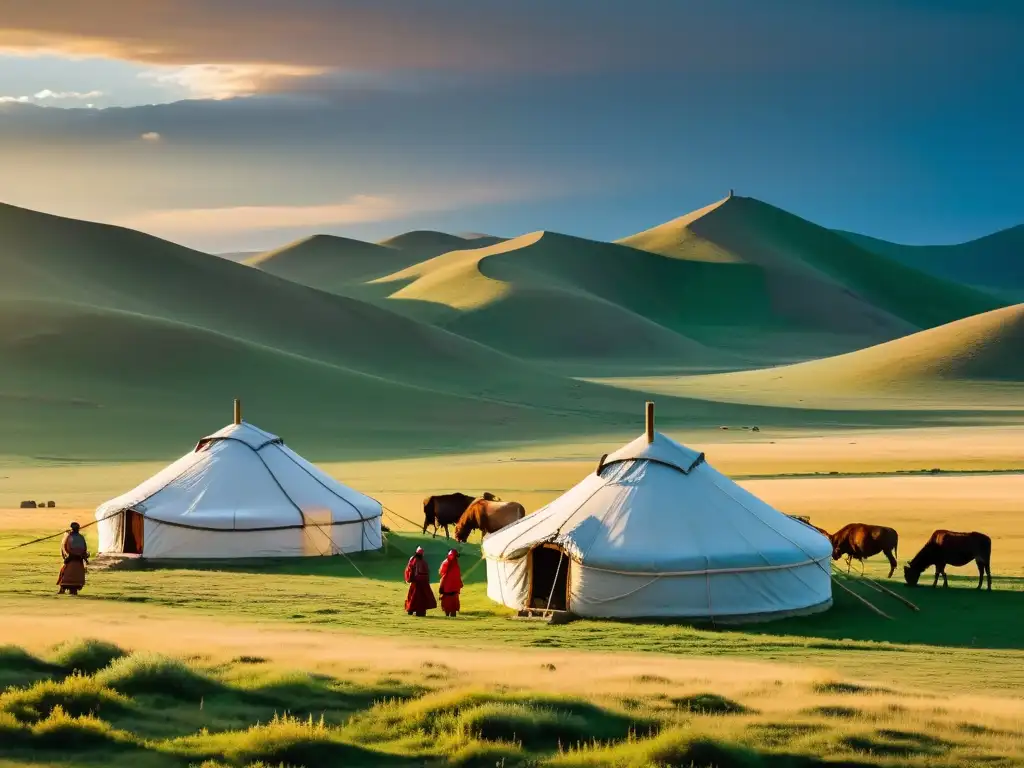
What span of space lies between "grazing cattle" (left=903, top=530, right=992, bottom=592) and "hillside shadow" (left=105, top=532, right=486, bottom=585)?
23.5ft

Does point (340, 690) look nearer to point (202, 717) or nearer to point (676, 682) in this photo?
point (202, 717)

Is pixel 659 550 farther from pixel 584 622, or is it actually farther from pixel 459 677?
pixel 459 677

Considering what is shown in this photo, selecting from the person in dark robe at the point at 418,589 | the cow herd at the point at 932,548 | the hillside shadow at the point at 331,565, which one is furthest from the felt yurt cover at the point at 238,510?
the cow herd at the point at 932,548

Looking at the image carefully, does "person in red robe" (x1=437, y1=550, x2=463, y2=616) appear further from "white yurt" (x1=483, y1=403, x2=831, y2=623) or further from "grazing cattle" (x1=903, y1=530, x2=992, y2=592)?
"grazing cattle" (x1=903, y1=530, x2=992, y2=592)

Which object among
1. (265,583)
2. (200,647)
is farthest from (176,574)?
(200,647)

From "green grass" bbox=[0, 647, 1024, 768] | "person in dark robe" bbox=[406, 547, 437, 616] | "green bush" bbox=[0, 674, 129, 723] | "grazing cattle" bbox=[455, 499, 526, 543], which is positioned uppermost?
"grazing cattle" bbox=[455, 499, 526, 543]

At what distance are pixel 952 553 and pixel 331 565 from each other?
11.0m

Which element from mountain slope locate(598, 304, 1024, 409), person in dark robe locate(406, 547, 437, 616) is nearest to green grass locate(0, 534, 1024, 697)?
→ person in dark robe locate(406, 547, 437, 616)

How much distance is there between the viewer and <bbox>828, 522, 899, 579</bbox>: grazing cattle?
2508 centimetres

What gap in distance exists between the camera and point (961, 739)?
1181 centimetres

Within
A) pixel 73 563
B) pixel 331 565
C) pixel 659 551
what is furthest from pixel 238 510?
pixel 659 551

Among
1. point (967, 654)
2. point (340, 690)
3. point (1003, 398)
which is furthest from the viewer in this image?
point (1003, 398)

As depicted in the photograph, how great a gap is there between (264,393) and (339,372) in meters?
8.31

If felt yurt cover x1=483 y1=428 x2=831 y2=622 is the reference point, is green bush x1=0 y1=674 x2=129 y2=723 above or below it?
below
